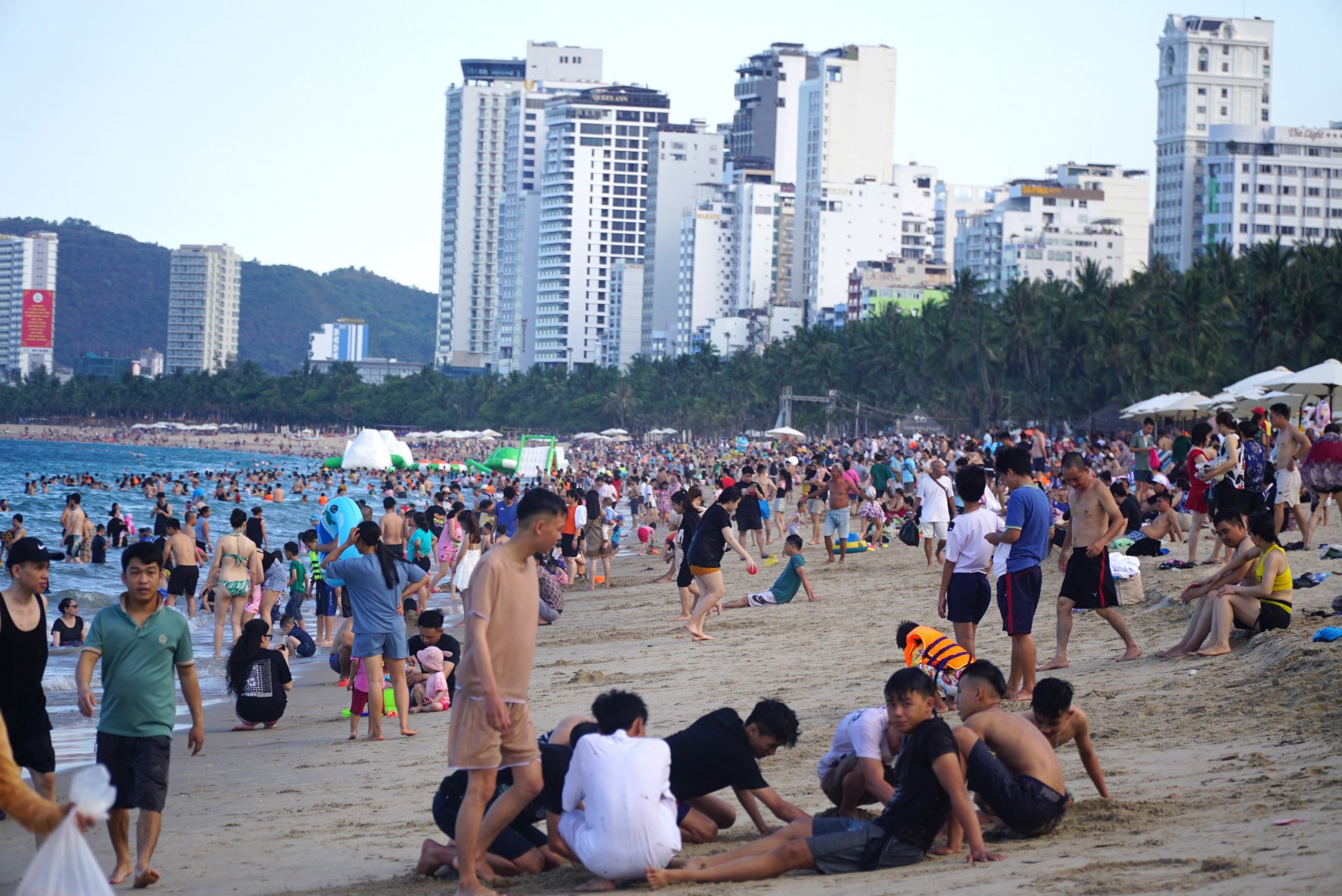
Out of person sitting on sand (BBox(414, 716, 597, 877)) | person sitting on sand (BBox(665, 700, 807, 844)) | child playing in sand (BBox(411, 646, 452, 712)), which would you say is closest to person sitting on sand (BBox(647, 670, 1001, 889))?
person sitting on sand (BBox(665, 700, 807, 844))

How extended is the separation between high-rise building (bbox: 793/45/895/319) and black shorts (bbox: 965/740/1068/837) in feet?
492

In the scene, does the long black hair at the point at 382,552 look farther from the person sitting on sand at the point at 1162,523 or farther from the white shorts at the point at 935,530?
the white shorts at the point at 935,530

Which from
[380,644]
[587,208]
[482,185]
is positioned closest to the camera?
[380,644]

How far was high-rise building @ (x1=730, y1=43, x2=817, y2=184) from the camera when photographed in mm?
180500

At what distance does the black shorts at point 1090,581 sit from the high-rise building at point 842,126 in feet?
481

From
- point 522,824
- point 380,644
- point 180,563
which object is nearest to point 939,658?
point 522,824

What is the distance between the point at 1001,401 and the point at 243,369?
107305 millimetres

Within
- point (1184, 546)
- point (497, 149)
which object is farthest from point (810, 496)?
point (497, 149)

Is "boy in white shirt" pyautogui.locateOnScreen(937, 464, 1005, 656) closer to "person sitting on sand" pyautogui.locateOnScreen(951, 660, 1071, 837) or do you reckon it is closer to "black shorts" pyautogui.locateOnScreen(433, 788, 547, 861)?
"person sitting on sand" pyautogui.locateOnScreen(951, 660, 1071, 837)

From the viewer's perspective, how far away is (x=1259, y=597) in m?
8.55

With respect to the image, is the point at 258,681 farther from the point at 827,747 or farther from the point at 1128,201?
the point at 1128,201

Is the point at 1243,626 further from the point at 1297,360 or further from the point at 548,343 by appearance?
the point at 548,343

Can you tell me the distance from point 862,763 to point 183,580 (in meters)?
11.2

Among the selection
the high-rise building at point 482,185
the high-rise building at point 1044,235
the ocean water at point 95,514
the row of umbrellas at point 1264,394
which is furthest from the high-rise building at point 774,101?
the row of umbrellas at point 1264,394
